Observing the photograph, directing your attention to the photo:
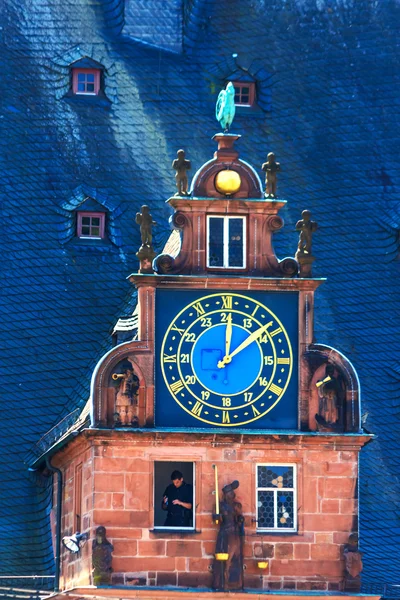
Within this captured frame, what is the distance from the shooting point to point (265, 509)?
53906 mm

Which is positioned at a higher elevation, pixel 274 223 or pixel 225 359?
pixel 274 223

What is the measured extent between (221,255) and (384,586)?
6.53m

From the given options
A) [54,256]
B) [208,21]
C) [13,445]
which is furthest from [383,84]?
[13,445]

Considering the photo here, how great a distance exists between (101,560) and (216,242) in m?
6.13

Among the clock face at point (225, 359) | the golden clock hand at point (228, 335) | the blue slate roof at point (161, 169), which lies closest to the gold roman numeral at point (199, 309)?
the clock face at point (225, 359)

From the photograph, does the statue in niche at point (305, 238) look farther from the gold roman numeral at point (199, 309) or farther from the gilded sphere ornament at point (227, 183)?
the gold roman numeral at point (199, 309)

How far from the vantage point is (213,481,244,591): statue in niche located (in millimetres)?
53031

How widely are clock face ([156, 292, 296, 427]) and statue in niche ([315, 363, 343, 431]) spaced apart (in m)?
0.63

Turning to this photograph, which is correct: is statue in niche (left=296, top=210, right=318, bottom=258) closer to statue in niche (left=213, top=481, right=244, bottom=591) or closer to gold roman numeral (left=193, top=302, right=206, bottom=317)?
gold roman numeral (left=193, top=302, right=206, bottom=317)

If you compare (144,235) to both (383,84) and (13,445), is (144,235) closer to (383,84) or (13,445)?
(13,445)

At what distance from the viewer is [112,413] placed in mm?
53656

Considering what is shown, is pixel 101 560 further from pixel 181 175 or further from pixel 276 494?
pixel 181 175

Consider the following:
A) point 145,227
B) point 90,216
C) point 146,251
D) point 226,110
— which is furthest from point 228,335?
point 90,216

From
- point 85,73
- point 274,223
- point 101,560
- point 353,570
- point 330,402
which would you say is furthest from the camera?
point 85,73
